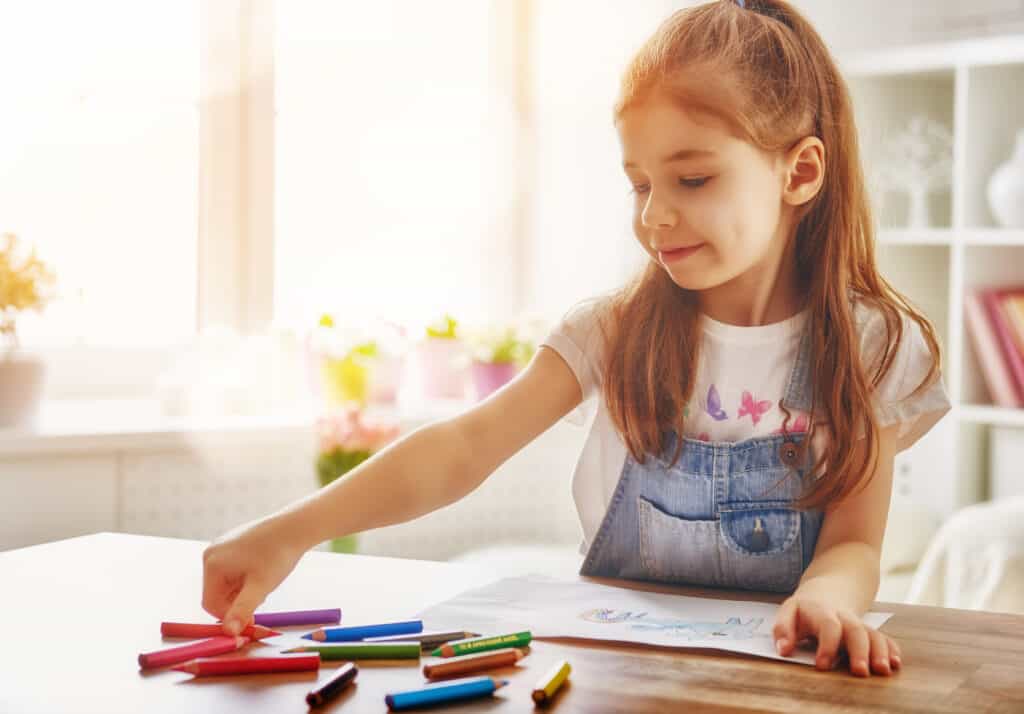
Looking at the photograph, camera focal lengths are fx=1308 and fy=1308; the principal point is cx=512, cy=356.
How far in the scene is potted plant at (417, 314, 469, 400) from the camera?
2.88 m

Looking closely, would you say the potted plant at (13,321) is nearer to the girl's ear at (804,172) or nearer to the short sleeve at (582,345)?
the short sleeve at (582,345)

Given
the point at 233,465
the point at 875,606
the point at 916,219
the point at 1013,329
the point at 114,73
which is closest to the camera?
the point at 875,606

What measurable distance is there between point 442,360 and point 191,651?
2011mm

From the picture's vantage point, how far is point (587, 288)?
3.11 meters

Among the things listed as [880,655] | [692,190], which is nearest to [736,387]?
[692,190]

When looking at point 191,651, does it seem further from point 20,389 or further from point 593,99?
point 593,99

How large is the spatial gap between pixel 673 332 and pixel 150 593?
580 millimetres

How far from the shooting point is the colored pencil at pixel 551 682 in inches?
30.7

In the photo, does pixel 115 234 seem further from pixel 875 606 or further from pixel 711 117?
pixel 875 606


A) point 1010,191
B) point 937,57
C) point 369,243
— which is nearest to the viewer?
point 1010,191

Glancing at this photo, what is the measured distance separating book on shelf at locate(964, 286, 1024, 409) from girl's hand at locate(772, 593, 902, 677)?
2067 mm

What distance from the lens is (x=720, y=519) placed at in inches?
49.1

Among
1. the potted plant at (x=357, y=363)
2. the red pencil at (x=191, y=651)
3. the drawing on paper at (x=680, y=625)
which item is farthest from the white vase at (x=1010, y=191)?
the red pencil at (x=191, y=651)

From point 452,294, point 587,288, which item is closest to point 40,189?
point 452,294
